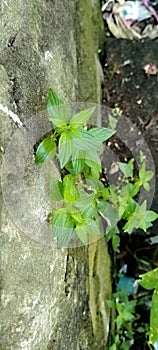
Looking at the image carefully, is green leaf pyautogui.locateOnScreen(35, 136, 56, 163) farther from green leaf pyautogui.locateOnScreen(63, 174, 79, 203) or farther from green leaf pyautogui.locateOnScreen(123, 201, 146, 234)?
green leaf pyautogui.locateOnScreen(123, 201, 146, 234)

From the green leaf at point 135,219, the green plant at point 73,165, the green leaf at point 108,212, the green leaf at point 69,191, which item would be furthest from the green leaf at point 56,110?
the green leaf at point 135,219

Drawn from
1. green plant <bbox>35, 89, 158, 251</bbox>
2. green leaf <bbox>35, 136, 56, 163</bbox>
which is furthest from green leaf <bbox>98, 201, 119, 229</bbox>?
green leaf <bbox>35, 136, 56, 163</bbox>

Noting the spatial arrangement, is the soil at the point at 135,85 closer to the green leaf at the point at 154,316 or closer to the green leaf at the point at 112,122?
the green leaf at the point at 112,122

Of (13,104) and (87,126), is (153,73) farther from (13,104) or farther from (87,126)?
(13,104)

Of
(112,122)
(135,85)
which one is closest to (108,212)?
(112,122)

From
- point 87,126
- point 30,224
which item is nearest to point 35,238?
point 30,224

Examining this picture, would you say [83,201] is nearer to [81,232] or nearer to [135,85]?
[81,232]
